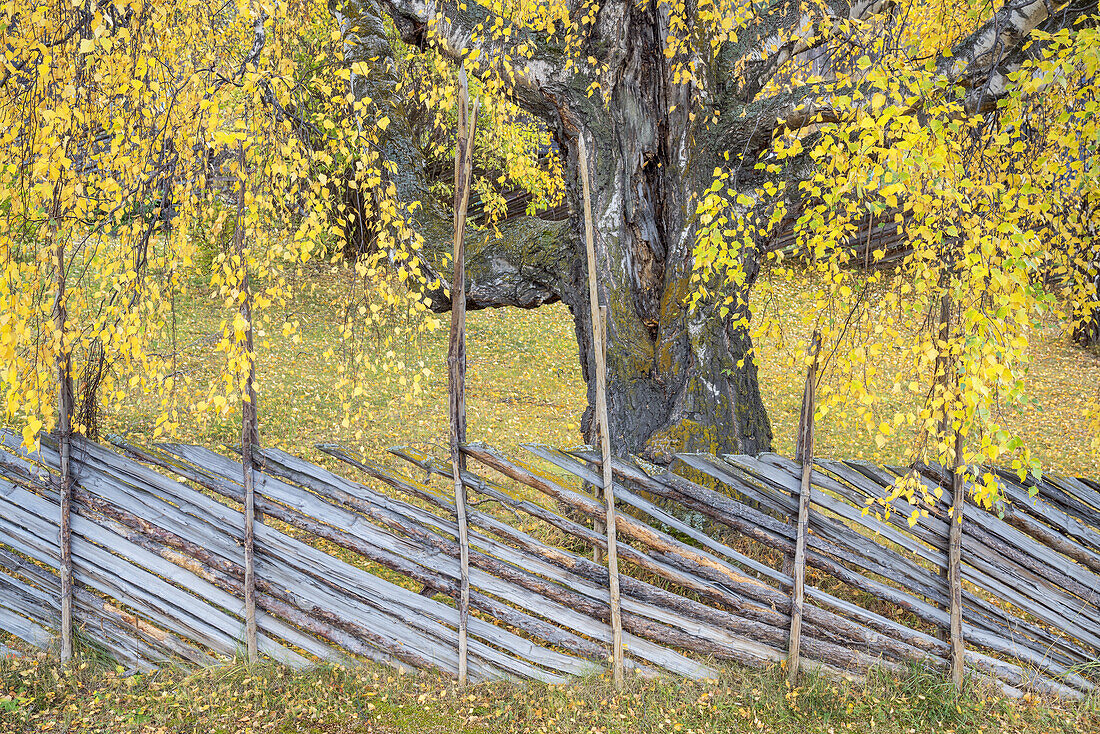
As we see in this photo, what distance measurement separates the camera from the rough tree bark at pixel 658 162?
14.8 ft

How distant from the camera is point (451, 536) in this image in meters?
3.49

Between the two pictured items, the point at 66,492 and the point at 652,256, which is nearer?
the point at 66,492

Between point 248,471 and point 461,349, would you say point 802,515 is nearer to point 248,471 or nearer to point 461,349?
point 461,349

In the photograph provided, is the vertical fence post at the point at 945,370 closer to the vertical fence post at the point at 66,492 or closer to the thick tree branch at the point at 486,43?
the thick tree branch at the point at 486,43

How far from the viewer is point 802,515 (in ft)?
10.9

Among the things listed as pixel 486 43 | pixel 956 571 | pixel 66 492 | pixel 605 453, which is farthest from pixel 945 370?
pixel 66 492

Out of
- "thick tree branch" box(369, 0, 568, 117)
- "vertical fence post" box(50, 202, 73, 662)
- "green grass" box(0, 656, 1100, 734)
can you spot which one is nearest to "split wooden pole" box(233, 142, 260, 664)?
"green grass" box(0, 656, 1100, 734)

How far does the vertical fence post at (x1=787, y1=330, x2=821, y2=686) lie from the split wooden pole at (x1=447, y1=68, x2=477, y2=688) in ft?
4.81

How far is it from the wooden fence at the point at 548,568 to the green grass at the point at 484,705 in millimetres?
89

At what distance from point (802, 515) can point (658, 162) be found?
242 cm

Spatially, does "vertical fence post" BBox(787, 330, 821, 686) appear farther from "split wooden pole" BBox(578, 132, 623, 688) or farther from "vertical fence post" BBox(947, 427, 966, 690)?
"split wooden pole" BBox(578, 132, 623, 688)

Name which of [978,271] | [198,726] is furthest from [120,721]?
[978,271]

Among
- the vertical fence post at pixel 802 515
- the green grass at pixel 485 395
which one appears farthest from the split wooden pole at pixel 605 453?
the green grass at pixel 485 395

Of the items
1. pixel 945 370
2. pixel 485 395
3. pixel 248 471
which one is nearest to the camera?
pixel 945 370
